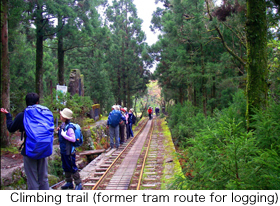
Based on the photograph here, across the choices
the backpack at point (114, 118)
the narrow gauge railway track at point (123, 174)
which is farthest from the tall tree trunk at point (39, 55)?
the narrow gauge railway track at point (123, 174)

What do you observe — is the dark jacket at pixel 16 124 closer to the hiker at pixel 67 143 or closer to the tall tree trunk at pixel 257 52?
the hiker at pixel 67 143

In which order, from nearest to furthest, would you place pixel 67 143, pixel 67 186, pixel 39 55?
pixel 67 143, pixel 67 186, pixel 39 55

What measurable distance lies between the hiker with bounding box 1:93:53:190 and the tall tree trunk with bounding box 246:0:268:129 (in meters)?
5.07

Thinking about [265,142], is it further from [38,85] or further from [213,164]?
[38,85]

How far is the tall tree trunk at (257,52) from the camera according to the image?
5.84 m

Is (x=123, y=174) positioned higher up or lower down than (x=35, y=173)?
lower down

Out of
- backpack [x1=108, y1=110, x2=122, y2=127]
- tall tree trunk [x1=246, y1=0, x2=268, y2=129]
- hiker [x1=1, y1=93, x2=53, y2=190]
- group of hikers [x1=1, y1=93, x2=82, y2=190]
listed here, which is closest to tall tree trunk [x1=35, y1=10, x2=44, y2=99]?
backpack [x1=108, y1=110, x2=122, y2=127]

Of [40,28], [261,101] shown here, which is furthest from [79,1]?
[261,101]

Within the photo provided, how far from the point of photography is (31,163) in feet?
13.0

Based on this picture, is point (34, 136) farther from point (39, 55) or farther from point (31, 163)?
point (39, 55)

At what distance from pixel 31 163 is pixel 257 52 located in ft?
19.1

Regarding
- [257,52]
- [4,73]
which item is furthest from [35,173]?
[4,73]

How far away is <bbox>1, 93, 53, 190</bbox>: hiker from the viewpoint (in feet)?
12.7

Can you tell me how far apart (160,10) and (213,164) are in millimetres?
28844
